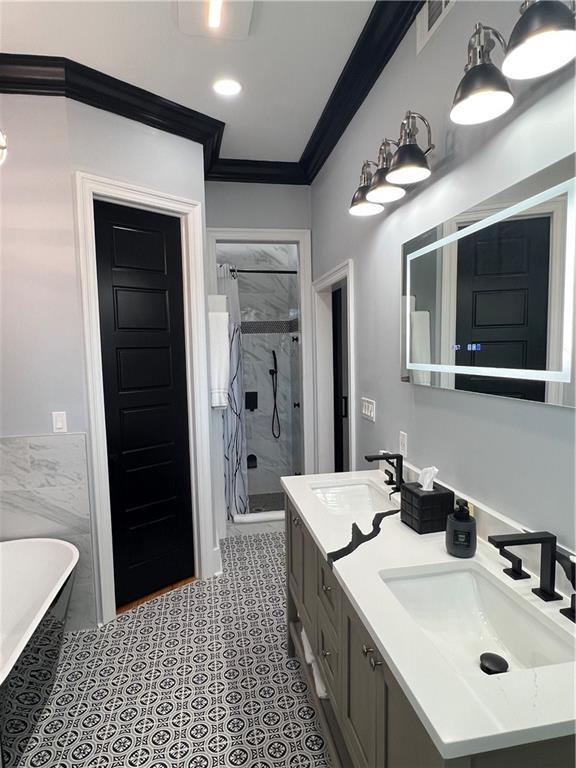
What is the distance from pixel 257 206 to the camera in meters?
3.50

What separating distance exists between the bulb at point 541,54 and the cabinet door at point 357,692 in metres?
1.39

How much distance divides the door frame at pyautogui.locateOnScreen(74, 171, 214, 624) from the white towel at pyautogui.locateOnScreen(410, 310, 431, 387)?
1.45 m

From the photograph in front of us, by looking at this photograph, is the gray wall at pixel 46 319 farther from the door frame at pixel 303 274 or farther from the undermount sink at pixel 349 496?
the undermount sink at pixel 349 496

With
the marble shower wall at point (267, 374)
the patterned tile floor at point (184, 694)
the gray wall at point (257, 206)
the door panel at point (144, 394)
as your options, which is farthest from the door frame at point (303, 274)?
the patterned tile floor at point (184, 694)

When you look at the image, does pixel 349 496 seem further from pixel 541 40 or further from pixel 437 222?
pixel 541 40

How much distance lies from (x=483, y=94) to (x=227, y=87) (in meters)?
1.75

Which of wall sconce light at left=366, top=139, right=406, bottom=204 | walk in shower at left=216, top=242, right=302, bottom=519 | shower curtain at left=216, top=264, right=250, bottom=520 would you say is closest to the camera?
wall sconce light at left=366, top=139, right=406, bottom=204

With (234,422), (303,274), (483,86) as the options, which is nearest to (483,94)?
(483,86)

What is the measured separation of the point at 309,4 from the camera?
5.93ft

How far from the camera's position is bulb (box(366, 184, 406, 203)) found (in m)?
1.73

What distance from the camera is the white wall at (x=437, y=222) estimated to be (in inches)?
43.6

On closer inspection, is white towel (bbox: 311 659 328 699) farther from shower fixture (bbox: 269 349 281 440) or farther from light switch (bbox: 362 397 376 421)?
shower fixture (bbox: 269 349 281 440)

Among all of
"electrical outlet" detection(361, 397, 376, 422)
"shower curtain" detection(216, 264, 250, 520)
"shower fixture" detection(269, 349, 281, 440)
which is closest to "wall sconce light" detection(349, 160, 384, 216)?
"electrical outlet" detection(361, 397, 376, 422)

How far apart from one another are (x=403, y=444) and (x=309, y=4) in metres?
1.93
